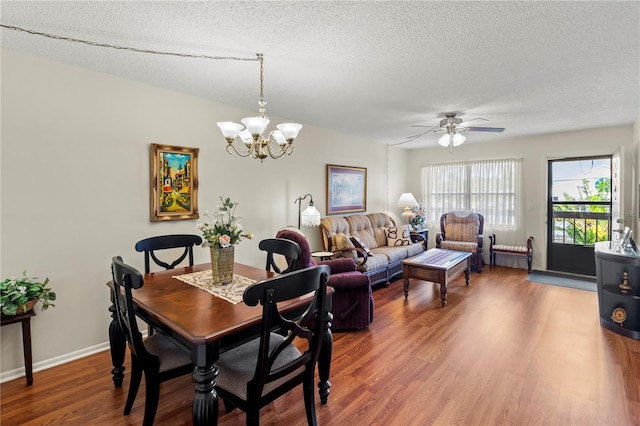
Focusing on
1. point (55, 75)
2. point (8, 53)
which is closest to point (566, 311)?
point (55, 75)

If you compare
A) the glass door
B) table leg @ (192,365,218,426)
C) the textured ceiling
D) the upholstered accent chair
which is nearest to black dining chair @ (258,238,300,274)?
table leg @ (192,365,218,426)

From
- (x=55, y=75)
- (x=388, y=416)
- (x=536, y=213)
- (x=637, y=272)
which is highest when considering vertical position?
(x=55, y=75)

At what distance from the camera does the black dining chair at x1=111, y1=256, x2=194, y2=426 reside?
164cm

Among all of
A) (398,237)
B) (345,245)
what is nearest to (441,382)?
(345,245)

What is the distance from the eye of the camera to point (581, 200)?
5.43m

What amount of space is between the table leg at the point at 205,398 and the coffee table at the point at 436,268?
320 cm

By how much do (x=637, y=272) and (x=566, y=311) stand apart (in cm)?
94

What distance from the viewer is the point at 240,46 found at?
2.29 meters

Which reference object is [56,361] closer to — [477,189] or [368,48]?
[368,48]

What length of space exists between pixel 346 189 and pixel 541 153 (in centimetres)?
356

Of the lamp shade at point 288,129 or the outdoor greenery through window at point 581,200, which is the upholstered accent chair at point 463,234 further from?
the lamp shade at point 288,129

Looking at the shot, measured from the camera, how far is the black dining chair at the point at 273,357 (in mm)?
1486

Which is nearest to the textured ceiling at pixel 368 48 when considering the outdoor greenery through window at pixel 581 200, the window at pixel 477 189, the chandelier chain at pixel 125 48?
the chandelier chain at pixel 125 48

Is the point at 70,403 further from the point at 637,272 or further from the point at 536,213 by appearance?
the point at 536,213
